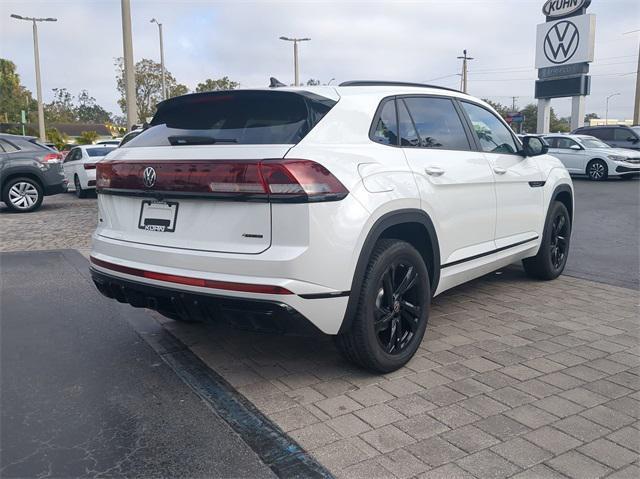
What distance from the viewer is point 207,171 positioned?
3.43 meters

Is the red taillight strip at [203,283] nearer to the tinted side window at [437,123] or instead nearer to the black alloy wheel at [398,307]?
the black alloy wheel at [398,307]

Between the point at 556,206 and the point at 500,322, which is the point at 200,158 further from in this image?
the point at 556,206

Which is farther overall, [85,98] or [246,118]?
[85,98]

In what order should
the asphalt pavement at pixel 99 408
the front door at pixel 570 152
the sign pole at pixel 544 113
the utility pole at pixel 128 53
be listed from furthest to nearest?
the sign pole at pixel 544 113
the front door at pixel 570 152
the utility pole at pixel 128 53
the asphalt pavement at pixel 99 408

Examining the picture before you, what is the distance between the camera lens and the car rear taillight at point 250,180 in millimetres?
3258

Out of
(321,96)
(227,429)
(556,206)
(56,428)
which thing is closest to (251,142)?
(321,96)

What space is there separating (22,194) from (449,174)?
1143 cm

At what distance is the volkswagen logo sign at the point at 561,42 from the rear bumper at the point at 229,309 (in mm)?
31463

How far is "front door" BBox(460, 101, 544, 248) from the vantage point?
16.9 feet

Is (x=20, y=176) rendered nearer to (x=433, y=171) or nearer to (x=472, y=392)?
(x=433, y=171)

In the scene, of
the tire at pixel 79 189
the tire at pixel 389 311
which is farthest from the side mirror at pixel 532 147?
the tire at pixel 79 189

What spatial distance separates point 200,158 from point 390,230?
49.3 inches

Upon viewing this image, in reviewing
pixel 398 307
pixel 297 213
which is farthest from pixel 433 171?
pixel 297 213

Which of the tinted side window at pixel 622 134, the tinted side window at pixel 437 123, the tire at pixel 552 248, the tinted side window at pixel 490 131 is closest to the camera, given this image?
the tinted side window at pixel 437 123
